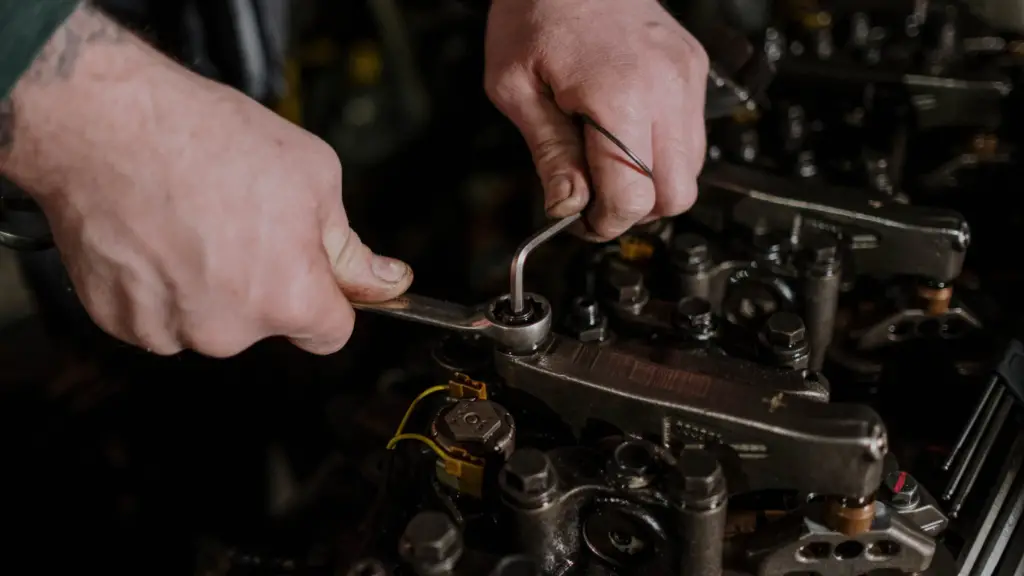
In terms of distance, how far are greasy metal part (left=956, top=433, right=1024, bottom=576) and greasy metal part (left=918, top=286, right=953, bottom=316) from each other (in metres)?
0.15

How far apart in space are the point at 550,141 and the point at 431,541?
414 mm

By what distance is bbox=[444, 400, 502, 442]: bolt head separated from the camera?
0.71 m

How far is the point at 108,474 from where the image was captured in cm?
113

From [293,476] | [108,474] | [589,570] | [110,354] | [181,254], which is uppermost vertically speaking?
[181,254]

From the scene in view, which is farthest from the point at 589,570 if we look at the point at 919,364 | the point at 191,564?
the point at 191,564

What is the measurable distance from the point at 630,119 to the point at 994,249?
1.96ft

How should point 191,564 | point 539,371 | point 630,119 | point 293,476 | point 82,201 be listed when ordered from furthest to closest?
point 293,476, point 191,564, point 630,119, point 539,371, point 82,201

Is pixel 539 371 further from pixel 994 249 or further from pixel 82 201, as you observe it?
pixel 994 249

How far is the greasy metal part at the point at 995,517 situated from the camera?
751mm

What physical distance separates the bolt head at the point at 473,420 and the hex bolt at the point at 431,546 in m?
0.07

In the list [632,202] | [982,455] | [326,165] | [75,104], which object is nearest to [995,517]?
[982,455]

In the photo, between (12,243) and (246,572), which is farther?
(246,572)

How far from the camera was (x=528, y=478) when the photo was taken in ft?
2.15

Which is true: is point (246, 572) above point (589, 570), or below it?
below
